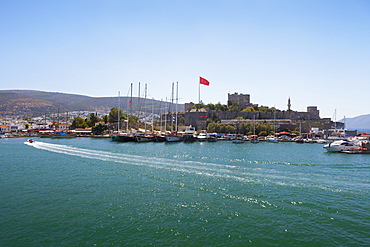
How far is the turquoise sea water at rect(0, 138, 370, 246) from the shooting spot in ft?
27.9

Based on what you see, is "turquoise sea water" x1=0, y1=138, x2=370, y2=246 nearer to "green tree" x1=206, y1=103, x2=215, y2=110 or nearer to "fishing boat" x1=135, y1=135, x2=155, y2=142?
"fishing boat" x1=135, y1=135, x2=155, y2=142

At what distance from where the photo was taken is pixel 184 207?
10945 millimetres

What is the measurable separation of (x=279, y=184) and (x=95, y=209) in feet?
28.8

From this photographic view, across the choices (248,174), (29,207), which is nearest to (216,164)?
(248,174)

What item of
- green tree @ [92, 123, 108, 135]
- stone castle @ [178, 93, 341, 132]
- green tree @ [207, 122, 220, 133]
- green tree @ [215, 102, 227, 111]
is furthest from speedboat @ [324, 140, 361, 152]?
green tree @ [92, 123, 108, 135]

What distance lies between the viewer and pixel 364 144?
1211 inches

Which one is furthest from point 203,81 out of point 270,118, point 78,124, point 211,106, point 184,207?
point 78,124

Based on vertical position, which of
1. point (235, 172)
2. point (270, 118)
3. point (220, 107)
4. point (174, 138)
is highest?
point (220, 107)

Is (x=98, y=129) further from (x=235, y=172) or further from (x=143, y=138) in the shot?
(x=235, y=172)

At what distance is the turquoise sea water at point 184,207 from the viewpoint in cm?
851

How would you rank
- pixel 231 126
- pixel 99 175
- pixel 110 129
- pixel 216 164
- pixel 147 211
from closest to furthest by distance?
pixel 147 211 → pixel 99 175 → pixel 216 164 → pixel 231 126 → pixel 110 129

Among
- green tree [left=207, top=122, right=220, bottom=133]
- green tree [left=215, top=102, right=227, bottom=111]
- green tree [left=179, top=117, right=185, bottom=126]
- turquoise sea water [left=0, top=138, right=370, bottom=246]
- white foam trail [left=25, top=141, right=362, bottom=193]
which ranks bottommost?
turquoise sea water [left=0, top=138, right=370, bottom=246]

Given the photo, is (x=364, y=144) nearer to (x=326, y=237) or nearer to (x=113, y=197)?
(x=326, y=237)

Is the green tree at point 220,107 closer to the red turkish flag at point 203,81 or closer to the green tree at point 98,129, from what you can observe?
the red turkish flag at point 203,81
